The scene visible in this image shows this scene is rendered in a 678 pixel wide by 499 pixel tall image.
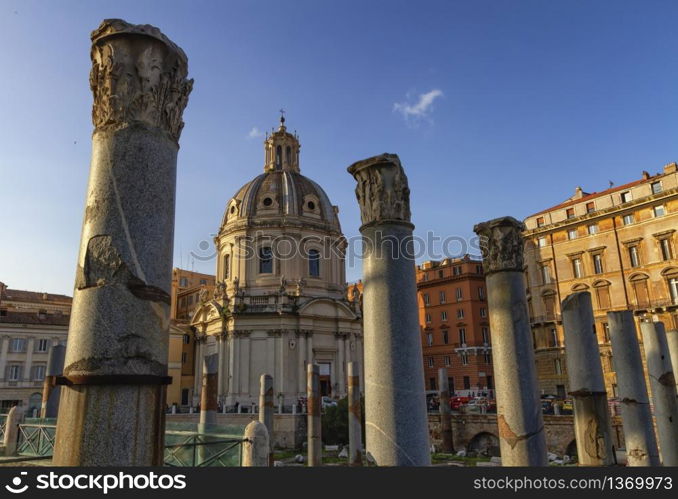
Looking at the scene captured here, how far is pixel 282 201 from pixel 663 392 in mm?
37421

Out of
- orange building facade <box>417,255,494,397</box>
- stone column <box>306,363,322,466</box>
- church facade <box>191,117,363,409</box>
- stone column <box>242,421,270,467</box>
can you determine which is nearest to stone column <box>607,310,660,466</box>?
stone column <box>242,421,270,467</box>

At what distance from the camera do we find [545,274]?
138 feet

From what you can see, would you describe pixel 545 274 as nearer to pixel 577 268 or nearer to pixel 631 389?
pixel 577 268

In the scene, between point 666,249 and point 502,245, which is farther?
point 666,249

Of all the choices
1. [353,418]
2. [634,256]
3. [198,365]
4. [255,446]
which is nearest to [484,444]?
[353,418]

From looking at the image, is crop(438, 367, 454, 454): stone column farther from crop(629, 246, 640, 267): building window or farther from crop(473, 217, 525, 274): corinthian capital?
crop(473, 217, 525, 274): corinthian capital

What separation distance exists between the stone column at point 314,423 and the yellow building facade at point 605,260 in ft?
76.0

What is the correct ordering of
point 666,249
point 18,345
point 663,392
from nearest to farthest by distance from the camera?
point 663,392, point 666,249, point 18,345

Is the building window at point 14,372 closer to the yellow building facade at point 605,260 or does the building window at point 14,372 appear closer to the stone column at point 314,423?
the stone column at point 314,423

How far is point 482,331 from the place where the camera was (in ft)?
174

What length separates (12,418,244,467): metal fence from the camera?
27.5 feet

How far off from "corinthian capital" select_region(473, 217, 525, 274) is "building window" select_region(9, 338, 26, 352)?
4651 centimetres

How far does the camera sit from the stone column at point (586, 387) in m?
8.84

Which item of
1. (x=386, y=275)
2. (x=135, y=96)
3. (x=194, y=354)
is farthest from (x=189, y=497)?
(x=194, y=354)
